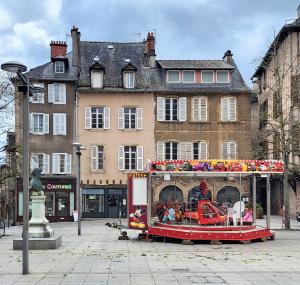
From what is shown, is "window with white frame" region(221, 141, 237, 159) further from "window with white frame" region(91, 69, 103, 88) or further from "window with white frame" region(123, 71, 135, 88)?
"window with white frame" region(91, 69, 103, 88)

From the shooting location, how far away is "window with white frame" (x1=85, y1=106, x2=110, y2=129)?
46469mm

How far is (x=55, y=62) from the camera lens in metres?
47.5

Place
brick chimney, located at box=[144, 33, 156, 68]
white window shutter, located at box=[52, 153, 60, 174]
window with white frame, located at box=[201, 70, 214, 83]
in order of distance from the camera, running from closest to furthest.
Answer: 1. white window shutter, located at box=[52, 153, 60, 174]
2. window with white frame, located at box=[201, 70, 214, 83]
3. brick chimney, located at box=[144, 33, 156, 68]

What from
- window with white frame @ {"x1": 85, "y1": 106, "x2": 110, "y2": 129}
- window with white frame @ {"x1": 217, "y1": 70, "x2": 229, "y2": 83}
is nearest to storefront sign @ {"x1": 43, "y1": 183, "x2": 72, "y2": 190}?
window with white frame @ {"x1": 85, "y1": 106, "x2": 110, "y2": 129}

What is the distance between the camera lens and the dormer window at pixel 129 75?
46781mm

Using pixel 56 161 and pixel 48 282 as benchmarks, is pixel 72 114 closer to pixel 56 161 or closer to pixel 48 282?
pixel 56 161

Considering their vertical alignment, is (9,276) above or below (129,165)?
below

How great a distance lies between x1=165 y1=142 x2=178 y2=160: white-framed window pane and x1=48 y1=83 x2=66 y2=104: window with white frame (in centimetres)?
910

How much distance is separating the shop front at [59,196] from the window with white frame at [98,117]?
4.64m

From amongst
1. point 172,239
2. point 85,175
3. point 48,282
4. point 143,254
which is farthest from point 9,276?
point 85,175

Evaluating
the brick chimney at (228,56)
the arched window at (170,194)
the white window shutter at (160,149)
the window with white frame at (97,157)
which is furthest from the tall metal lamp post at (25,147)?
the brick chimney at (228,56)

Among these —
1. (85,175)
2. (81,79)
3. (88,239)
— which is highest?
(81,79)

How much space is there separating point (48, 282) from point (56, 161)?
113 ft

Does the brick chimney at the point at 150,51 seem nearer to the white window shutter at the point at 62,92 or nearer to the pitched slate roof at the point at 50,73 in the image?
the pitched slate roof at the point at 50,73
